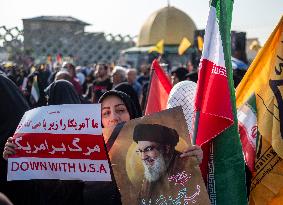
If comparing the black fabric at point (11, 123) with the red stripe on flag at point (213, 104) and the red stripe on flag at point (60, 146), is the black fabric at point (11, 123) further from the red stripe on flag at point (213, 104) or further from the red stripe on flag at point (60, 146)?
the red stripe on flag at point (213, 104)

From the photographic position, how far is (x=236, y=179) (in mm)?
2863

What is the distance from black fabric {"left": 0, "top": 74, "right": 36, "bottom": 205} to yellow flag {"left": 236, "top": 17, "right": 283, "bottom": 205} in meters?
1.55

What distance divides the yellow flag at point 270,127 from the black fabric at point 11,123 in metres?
1.55

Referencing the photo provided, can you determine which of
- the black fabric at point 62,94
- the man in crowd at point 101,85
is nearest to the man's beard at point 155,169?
the black fabric at point 62,94

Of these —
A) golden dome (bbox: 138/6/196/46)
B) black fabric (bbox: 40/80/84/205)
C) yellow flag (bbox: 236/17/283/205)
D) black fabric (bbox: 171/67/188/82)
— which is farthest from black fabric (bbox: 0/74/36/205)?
golden dome (bbox: 138/6/196/46)

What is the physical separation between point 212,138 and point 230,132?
105mm

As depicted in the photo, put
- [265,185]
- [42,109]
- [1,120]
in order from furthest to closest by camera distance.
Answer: [1,120] < [265,185] < [42,109]

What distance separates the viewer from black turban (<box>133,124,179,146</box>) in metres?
2.54

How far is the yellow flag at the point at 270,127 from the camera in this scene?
3.00 meters

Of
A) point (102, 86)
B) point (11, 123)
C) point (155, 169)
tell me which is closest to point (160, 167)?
point (155, 169)

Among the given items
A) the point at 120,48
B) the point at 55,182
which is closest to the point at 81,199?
the point at 55,182

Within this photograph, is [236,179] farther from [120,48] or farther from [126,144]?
[120,48]

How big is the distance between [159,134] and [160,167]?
0.53 feet

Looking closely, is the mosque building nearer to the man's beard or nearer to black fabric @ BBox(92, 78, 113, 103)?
black fabric @ BBox(92, 78, 113, 103)
